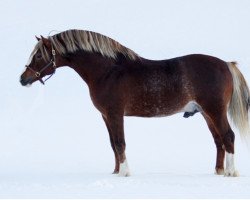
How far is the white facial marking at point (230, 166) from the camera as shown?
6.92 m

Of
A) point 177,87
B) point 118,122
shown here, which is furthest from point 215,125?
point 118,122

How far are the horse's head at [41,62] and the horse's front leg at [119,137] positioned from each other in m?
1.01

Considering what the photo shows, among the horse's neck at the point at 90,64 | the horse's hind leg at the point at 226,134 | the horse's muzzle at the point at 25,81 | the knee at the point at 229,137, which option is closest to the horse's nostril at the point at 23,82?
the horse's muzzle at the point at 25,81

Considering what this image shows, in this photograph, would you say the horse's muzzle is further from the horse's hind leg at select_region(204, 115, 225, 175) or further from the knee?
the knee

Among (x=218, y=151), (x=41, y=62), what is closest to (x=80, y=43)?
(x=41, y=62)

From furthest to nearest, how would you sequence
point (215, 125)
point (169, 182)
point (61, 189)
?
point (215, 125) < point (169, 182) < point (61, 189)

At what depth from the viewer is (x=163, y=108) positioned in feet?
22.9

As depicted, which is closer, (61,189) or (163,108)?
(61,189)

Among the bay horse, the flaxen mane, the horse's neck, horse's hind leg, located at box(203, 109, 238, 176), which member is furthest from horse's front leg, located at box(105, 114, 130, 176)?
horse's hind leg, located at box(203, 109, 238, 176)

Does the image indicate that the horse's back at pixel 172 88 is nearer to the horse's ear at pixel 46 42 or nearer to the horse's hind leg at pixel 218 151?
the horse's hind leg at pixel 218 151

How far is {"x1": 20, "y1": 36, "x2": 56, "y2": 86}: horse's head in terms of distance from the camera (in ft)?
23.0

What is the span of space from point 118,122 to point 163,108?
626 millimetres

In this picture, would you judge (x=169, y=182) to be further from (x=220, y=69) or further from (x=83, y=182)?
Answer: (x=220, y=69)

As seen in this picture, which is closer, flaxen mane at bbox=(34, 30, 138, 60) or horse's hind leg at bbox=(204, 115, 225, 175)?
flaxen mane at bbox=(34, 30, 138, 60)
